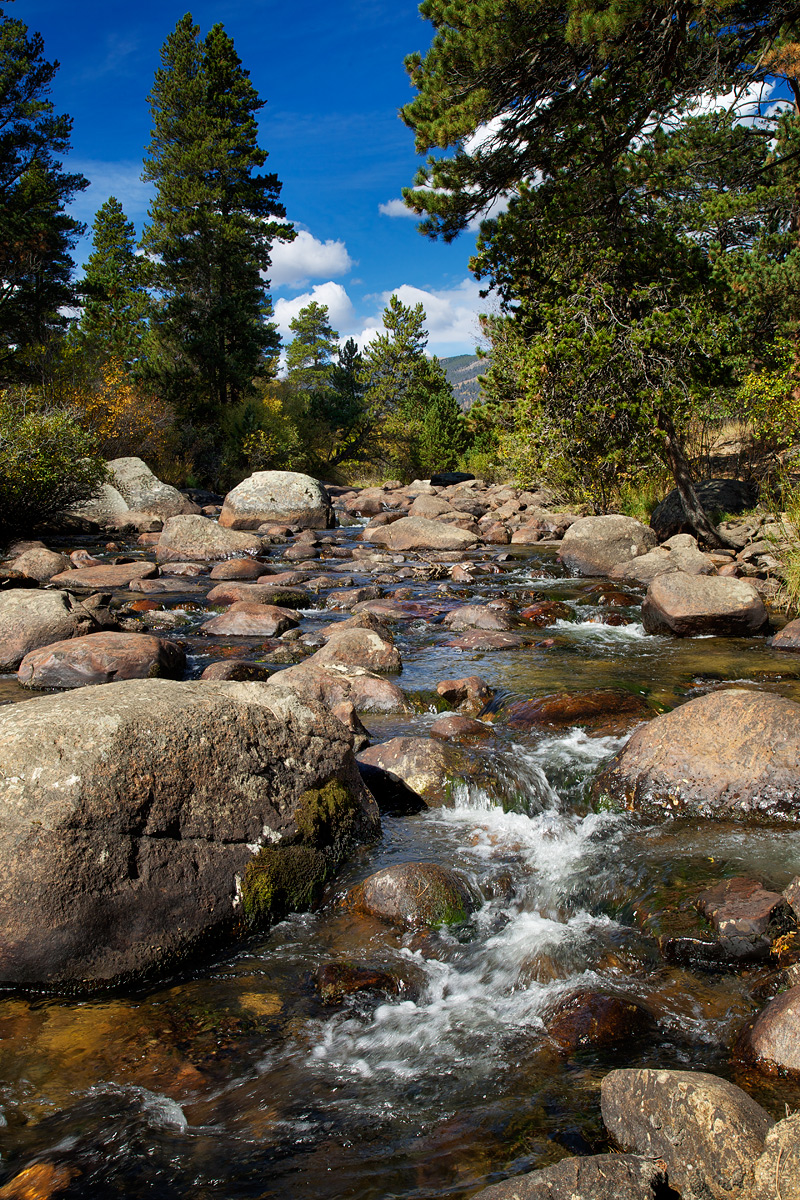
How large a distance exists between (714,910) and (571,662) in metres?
4.66

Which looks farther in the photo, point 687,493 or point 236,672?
point 687,493

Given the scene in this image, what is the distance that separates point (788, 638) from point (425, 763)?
5.11 meters

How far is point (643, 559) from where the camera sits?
1291 centimetres

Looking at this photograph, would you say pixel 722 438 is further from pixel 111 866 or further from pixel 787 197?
pixel 111 866

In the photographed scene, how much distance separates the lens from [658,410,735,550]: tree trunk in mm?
13883

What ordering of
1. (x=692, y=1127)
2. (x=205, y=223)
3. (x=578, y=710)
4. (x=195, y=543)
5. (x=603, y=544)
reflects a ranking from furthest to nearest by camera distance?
(x=205, y=223)
(x=195, y=543)
(x=603, y=544)
(x=578, y=710)
(x=692, y=1127)

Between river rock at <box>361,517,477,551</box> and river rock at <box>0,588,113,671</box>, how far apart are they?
9.63 metres

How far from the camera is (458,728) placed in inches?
247

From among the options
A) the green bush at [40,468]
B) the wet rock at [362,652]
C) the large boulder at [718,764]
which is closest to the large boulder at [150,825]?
the large boulder at [718,764]

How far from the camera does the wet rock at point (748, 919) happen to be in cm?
342

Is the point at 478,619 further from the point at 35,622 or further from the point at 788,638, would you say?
the point at 35,622

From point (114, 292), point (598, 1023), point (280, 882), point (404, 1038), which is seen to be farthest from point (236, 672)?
point (114, 292)

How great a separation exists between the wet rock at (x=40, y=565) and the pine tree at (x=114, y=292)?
77.0 feet

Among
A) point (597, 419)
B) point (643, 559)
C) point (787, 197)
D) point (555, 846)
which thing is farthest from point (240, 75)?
point (555, 846)
